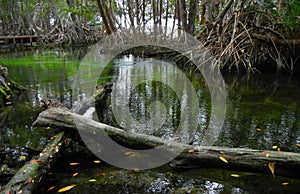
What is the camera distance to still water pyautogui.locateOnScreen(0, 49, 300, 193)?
2.16 metres

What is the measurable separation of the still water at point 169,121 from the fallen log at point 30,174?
15 cm

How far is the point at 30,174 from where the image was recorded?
1947 mm

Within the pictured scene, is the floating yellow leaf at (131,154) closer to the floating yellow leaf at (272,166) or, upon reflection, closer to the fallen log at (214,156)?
the fallen log at (214,156)

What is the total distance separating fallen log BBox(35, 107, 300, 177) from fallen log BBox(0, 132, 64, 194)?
1.20ft

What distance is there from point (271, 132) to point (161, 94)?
2.22m

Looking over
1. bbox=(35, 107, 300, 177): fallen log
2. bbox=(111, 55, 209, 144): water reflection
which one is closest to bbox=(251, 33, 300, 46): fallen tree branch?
bbox=(111, 55, 209, 144): water reflection

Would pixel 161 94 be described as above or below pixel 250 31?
below

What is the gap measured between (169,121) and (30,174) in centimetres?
202

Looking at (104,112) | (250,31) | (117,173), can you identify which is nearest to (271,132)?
(117,173)

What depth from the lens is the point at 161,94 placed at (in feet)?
16.4

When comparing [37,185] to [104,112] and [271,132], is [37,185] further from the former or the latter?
[271,132]

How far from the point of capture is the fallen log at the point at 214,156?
6.49 ft

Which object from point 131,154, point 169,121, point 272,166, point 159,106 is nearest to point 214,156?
point 272,166

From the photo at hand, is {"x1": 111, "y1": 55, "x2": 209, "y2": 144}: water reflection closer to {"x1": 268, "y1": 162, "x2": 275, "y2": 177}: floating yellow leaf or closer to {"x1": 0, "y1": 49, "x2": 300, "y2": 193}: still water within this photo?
{"x1": 0, "y1": 49, "x2": 300, "y2": 193}: still water
